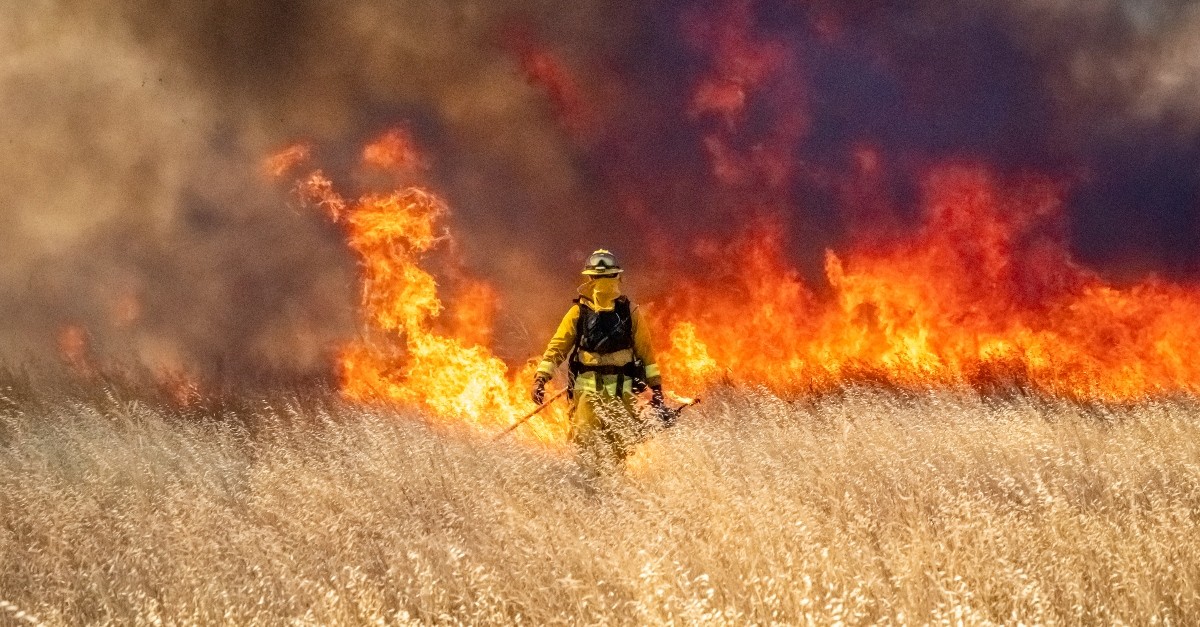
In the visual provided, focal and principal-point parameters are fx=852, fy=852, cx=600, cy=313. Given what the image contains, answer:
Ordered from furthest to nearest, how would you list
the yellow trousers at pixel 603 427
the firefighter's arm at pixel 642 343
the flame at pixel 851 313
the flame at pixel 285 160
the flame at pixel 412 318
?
the flame at pixel 285 160, the flame at pixel 851 313, the flame at pixel 412 318, the firefighter's arm at pixel 642 343, the yellow trousers at pixel 603 427

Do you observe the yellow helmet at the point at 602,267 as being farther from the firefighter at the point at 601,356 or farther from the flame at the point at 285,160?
the flame at the point at 285,160

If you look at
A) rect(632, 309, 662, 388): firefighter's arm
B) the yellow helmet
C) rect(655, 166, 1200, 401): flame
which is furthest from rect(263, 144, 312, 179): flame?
rect(632, 309, 662, 388): firefighter's arm

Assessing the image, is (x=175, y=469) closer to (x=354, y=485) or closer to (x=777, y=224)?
(x=354, y=485)

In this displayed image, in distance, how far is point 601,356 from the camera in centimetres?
714

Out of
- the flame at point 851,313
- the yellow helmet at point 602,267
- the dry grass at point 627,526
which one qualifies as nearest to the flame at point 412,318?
the flame at point 851,313

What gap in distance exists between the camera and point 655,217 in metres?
13.4

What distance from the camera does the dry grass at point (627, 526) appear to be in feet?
10.7

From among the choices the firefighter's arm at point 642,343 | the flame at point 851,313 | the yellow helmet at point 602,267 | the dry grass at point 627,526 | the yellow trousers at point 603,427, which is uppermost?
the flame at point 851,313

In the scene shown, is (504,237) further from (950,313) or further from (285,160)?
(950,313)

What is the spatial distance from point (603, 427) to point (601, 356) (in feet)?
1.97

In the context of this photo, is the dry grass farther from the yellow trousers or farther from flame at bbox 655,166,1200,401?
flame at bbox 655,166,1200,401

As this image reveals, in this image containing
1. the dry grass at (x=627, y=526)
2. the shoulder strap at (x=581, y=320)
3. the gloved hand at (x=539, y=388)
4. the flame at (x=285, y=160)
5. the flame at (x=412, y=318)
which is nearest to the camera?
the dry grass at (x=627, y=526)

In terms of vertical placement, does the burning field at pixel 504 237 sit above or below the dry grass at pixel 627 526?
above

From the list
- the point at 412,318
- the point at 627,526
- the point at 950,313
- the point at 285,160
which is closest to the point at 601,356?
the point at 627,526
